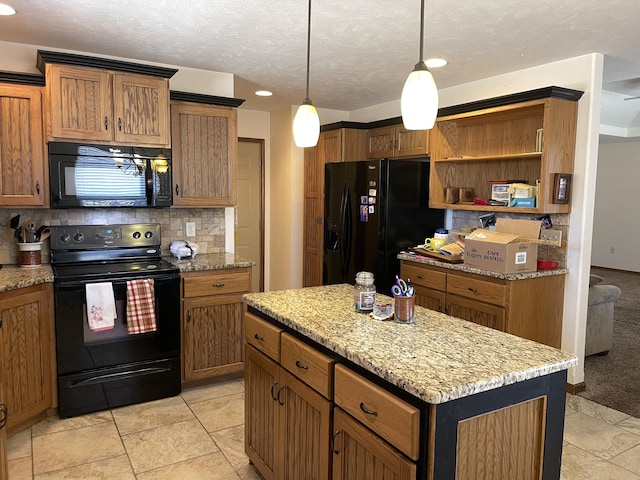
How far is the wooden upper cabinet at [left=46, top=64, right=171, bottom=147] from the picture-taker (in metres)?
3.09

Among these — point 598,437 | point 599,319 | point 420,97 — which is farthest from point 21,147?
point 599,319

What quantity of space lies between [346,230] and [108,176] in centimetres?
225

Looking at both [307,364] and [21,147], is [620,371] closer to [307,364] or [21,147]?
[307,364]

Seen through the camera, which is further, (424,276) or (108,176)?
(424,276)

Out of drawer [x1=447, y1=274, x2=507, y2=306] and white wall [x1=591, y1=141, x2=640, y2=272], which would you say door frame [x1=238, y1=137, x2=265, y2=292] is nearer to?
drawer [x1=447, y1=274, x2=507, y2=306]

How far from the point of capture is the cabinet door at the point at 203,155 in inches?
143

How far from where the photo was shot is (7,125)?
10.0 ft

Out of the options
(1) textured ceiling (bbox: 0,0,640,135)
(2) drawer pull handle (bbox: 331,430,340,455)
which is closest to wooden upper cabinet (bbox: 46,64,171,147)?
(1) textured ceiling (bbox: 0,0,640,135)

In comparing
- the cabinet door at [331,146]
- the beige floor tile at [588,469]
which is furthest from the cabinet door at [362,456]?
the cabinet door at [331,146]

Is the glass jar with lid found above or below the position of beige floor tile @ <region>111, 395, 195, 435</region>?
above

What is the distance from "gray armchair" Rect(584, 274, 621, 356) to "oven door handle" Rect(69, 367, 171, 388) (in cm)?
342

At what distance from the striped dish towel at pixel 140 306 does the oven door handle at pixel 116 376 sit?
285mm

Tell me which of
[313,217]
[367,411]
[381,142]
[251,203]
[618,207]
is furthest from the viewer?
[618,207]

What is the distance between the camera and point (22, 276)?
2.91 metres
